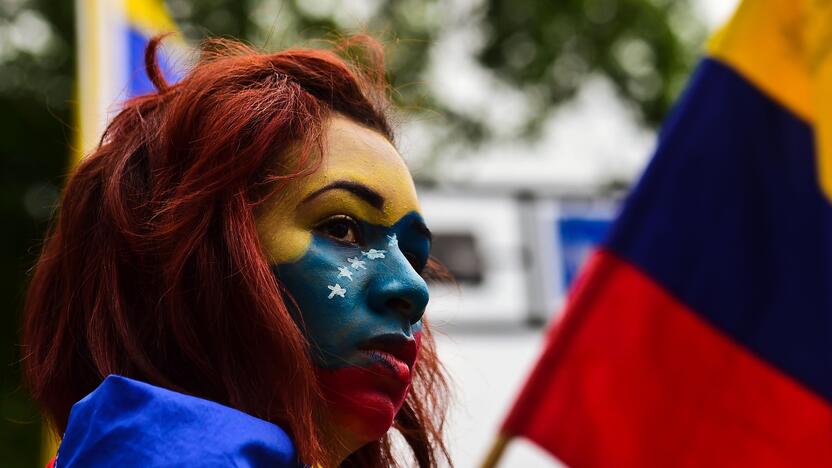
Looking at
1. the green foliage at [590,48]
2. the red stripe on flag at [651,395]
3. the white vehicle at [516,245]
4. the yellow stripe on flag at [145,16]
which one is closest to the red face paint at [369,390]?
the red stripe on flag at [651,395]

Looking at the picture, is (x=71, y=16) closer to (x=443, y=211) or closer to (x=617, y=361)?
(x=443, y=211)

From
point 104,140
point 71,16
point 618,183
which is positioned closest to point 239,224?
point 104,140

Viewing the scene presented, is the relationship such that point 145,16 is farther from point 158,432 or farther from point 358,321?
point 158,432

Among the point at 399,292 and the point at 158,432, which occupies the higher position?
the point at 399,292

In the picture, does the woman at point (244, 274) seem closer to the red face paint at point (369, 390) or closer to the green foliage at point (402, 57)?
the red face paint at point (369, 390)

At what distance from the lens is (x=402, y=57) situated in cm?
1040

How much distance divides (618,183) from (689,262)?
24.2 ft

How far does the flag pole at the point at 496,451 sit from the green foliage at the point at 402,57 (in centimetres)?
659

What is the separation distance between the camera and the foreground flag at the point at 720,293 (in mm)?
2633

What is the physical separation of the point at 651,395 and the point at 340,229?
54.5 inches

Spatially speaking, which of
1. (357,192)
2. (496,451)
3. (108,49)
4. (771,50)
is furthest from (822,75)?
(108,49)

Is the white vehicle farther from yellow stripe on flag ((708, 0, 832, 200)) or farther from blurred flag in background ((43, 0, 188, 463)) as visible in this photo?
yellow stripe on flag ((708, 0, 832, 200))

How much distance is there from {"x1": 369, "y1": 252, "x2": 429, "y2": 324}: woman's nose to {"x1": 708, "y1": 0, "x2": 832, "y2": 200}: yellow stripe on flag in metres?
1.45

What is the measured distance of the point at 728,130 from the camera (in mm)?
2848
